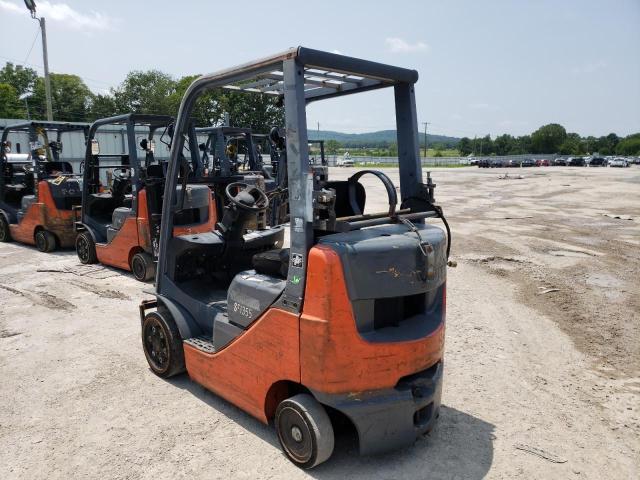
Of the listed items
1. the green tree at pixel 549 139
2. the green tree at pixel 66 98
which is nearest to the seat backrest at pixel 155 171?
the green tree at pixel 66 98

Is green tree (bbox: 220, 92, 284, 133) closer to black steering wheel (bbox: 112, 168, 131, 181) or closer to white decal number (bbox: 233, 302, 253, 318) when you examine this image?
black steering wheel (bbox: 112, 168, 131, 181)

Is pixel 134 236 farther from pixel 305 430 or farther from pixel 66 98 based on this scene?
pixel 66 98

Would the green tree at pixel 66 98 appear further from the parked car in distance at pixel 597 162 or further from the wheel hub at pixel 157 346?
the parked car in distance at pixel 597 162

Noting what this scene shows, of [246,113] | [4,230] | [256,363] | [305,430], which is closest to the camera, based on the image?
[305,430]

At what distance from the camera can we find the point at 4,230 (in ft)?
36.4

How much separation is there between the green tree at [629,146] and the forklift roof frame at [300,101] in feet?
416

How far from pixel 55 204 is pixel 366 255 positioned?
29.6 ft

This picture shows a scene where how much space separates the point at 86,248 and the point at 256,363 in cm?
688

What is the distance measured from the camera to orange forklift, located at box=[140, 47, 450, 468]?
9.16 ft

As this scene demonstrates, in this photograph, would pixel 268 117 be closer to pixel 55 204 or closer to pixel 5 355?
pixel 55 204

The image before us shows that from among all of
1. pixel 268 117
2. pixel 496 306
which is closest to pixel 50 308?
pixel 496 306

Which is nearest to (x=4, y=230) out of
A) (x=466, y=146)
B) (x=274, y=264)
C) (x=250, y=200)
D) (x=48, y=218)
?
(x=48, y=218)

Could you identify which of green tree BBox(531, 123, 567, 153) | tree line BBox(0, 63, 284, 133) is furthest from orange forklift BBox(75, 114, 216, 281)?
green tree BBox(531, 123, 567, 153)

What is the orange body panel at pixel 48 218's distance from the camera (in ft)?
32.4
